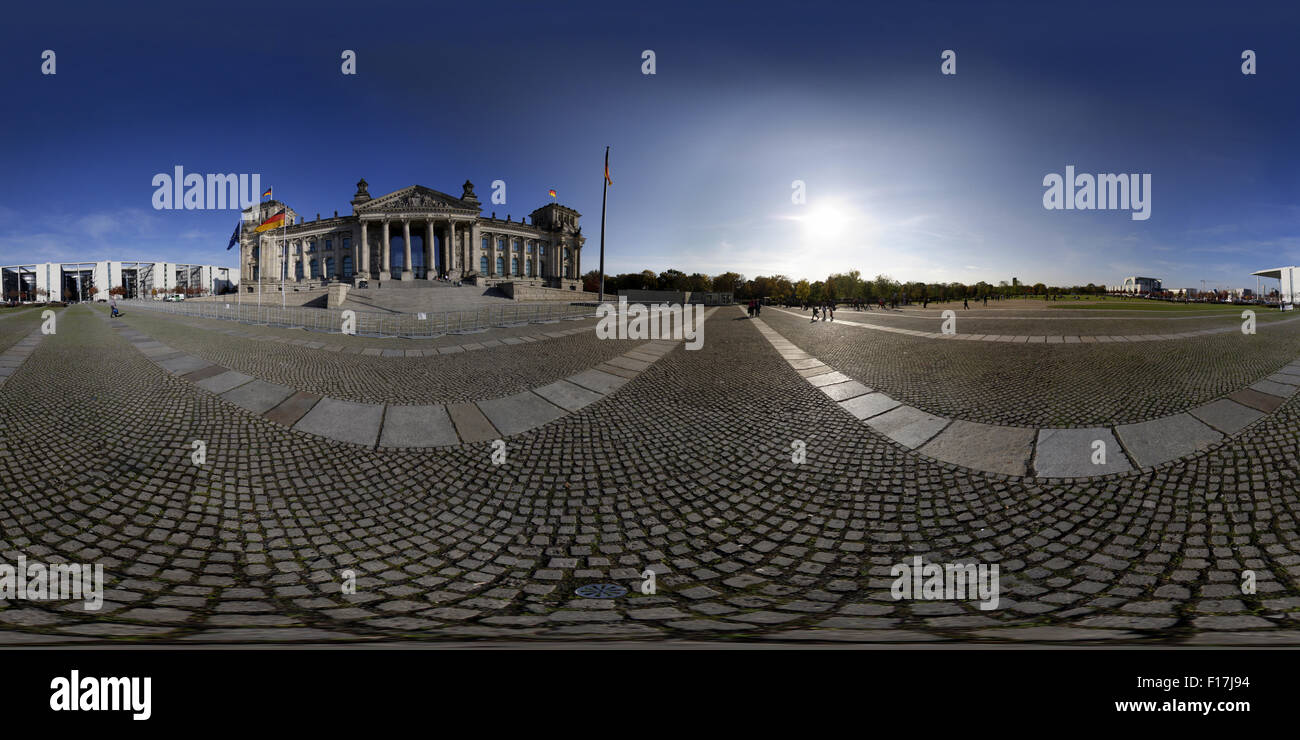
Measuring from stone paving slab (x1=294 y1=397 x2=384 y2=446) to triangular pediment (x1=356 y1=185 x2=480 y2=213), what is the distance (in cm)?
5872

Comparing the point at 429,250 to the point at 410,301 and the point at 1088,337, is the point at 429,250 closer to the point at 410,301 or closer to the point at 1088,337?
the point at 410,301

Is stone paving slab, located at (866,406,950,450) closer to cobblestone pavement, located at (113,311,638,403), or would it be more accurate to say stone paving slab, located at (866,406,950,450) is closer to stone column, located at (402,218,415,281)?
cobblestone pavement, located at (113,311,638,403)

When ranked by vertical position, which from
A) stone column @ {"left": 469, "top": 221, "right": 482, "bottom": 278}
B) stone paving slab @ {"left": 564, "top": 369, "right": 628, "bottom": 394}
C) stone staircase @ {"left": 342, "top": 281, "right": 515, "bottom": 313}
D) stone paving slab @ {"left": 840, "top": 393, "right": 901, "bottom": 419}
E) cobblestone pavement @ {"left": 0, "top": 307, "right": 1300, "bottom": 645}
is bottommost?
cobblestone pavement @ {"left": 0, "top": 307, "right": 1300, "bottom": 645}

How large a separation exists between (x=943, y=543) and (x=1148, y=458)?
2.64m

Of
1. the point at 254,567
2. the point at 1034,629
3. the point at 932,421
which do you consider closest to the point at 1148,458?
the point at 932,421

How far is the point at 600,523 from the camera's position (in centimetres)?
292

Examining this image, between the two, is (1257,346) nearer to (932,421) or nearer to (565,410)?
(932,421)

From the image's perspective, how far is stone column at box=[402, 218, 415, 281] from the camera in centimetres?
5635

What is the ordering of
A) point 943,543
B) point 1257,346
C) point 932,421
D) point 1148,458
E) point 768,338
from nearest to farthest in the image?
1. point 943,543
2. point 1148,458
3. point 932,421
4. point 1257,346
5. point 768,338

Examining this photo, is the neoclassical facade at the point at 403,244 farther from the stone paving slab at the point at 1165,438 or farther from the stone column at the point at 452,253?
the stone paving slab at the point at 1165,438

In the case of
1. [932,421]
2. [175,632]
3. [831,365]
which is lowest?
[175,632]

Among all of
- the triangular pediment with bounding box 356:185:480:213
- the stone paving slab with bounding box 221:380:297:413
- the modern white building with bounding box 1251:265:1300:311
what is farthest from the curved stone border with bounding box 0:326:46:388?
the triangular pediment with bounding box 356:185:480:213

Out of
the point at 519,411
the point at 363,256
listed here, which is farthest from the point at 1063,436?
the point at 363,256

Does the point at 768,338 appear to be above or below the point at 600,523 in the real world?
above
